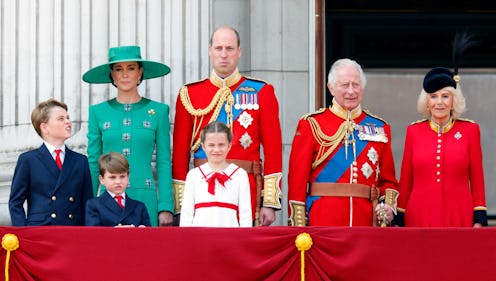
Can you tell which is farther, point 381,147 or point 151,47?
point 151,47

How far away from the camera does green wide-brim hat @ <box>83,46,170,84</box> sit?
9.99 m

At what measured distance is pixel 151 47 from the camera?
36.3 feet

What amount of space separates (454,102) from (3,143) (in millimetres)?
3255

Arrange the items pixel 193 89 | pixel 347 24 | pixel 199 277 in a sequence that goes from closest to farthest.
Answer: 1. pixel 199 277
2. pixel 193 89
3. pixel 347 24

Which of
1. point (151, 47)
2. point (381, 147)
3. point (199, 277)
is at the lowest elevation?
point (199, 277)

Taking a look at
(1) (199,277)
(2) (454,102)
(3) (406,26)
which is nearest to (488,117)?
(3) (406,26)

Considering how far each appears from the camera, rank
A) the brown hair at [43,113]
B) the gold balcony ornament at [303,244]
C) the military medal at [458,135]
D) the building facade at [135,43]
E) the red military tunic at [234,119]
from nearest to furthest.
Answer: the gold balcony ornament at [303,244]
the brown hair at [43,113]
the military medal at [458,135]
the red military tunic at [234,119]
the building facade at [135,43]

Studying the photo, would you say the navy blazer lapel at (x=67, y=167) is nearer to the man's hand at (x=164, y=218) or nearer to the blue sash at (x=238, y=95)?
the man's hand at (x=164, y=218)

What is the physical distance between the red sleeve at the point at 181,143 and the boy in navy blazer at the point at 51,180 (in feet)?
1.88

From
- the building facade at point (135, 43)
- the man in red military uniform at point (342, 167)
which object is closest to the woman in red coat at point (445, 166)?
the man in red military uniform at point (342, 167)

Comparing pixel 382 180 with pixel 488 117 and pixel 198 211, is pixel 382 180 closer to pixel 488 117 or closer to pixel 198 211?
pixel 198 211

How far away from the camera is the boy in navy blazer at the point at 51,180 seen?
9.41 m

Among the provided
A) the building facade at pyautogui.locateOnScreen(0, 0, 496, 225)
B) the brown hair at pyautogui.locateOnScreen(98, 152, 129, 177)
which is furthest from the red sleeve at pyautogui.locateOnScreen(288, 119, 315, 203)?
the building facade at pyautogui.locateOnScreen(0, 0, 496, 225)

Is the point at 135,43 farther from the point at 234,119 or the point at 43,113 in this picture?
the point at 43,113
